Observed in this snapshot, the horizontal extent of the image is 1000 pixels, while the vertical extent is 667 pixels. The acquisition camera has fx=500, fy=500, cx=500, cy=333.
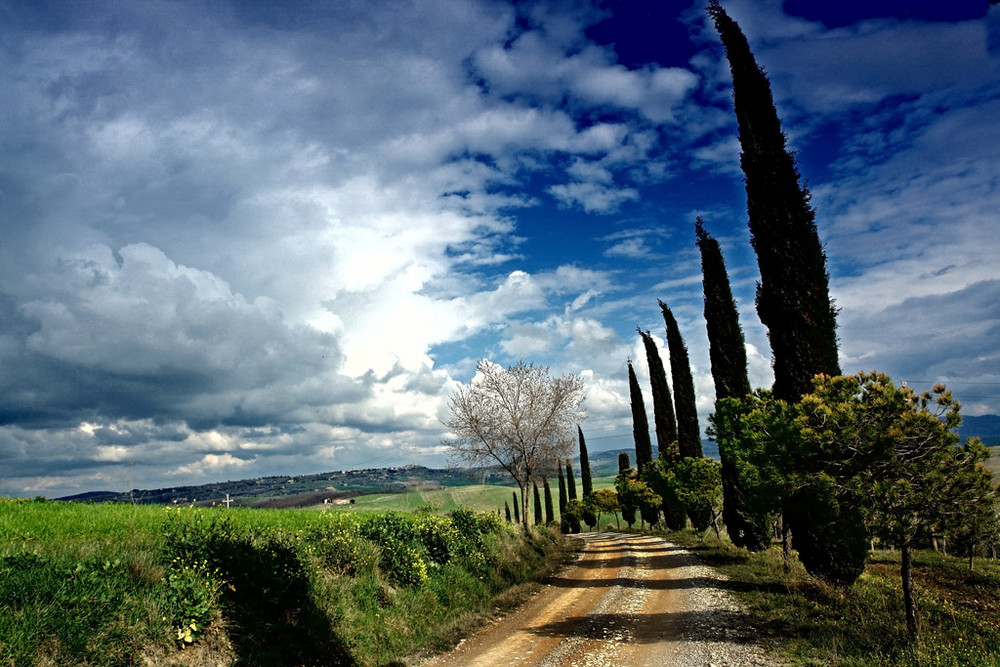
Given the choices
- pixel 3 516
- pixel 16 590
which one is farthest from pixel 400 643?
pixel 3 516

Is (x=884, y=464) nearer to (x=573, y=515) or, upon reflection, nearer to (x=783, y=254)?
(x=783, y=254)

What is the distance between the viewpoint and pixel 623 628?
11.4m

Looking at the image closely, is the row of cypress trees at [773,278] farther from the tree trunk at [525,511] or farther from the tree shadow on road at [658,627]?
the tree trunk at [525,511]

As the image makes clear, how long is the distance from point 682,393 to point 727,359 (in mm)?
10484

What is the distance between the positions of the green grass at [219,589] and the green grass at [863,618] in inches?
281

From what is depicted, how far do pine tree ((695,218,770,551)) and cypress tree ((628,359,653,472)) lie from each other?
21001mm

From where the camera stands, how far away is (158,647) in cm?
722

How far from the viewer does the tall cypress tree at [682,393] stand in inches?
1359

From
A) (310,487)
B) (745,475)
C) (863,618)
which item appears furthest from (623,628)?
(310,487)

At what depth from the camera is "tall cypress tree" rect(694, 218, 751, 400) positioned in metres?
25.8

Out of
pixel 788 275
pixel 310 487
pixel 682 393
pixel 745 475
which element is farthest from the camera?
pixel 310 487

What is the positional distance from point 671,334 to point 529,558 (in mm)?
22245

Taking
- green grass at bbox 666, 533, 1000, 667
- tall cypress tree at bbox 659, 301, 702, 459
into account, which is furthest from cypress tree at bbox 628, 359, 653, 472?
green grass at bbox 666, 533, 1000, 667

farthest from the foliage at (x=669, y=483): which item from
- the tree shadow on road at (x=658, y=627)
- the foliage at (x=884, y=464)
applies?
the foliage at (x=884, y=464)
